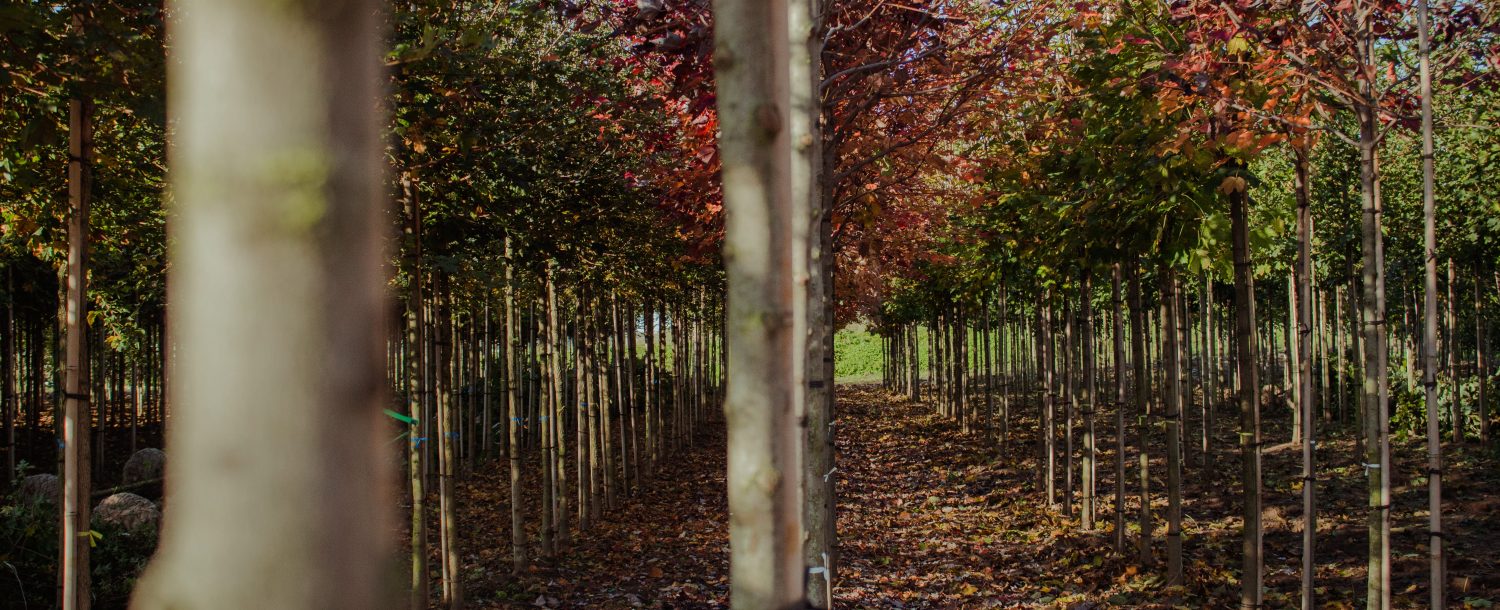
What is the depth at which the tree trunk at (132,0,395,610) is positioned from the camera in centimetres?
82

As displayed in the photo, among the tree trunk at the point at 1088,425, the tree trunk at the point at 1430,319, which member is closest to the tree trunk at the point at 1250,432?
the tree trunk at the point at 1430,319

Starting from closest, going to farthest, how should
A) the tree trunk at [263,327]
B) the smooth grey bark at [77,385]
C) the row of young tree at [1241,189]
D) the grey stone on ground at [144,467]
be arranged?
the tree trunk at [263,327], the smooth grey bark at [77,385], the row of young tree at [1241,189], the grey stone on ground at [144,467]

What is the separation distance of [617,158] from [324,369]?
7.12m

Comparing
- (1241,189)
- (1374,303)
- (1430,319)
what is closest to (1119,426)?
(1241,189)

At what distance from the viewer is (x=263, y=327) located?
0.83m

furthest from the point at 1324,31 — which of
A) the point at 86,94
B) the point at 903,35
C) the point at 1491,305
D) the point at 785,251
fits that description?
the point at 1491,305

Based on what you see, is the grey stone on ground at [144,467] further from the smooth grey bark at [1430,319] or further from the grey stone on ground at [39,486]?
the smooth grey bark at [1430,319]

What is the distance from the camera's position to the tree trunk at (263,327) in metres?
0.82

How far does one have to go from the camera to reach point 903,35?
5.75 meters

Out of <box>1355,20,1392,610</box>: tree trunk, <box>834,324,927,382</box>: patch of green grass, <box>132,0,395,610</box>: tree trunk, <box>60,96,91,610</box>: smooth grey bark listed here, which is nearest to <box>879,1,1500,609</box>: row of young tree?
<box>1355,20,1392,610</box>: tree trunk

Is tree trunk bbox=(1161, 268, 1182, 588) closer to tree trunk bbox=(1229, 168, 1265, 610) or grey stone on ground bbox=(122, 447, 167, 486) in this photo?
tree trunk bbox=(1229, 168, 1265, 610)

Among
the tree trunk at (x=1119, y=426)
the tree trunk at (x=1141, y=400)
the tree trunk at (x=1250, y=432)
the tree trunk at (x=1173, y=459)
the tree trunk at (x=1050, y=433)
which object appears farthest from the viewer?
the tree trunk at (x=1050, y=433)

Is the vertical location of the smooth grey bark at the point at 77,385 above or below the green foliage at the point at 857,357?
above

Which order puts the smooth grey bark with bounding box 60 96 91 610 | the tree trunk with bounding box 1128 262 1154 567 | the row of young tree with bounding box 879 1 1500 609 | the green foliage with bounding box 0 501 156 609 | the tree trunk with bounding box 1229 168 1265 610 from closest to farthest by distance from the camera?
1. the smooth grey bark with bounding box 60 96 91 610
2. the row of young tree with bounding box 879 1 1500 609
3. the tree trunk with bounding box 1229 168 1265 610
4. the green foliage with bounding box 0 501 156 609
5. the tree trunk with bounding box 1128 262 1154 567
